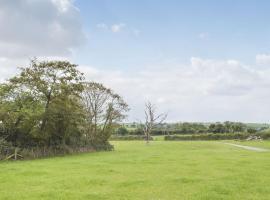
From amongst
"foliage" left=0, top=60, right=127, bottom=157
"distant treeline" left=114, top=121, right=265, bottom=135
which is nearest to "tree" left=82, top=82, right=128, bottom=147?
"foliage" left=0, top=60, right=127, bottom=157

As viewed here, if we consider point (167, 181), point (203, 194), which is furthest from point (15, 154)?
point (203, 194)

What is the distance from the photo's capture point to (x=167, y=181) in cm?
1858

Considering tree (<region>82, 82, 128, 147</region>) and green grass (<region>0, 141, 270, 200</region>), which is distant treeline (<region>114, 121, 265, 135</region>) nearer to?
tree (<region>82, 82, 128, 147</region>)

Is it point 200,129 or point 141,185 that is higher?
point 200,129

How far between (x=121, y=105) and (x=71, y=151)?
1736 centimetres

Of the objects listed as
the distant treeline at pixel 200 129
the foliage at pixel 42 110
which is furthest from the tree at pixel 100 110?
the distant treeline at pixel 200 129

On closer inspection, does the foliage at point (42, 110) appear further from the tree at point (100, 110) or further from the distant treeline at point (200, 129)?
the distant treeline at point (200, 129)

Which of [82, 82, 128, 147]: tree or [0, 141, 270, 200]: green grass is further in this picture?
[82, 82, 128, 147]: tree

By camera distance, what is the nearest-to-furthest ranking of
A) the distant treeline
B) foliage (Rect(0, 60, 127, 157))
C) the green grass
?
the green grass → foliage (Rect(0, 60, 127, 157)) → the distant treeline

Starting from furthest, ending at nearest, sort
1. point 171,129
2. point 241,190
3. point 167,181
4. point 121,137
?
1. point 171,129
2. point 121,137
3. point 167,181
4. point 241,190

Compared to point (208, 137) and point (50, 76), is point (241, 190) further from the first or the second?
point (208, 137)

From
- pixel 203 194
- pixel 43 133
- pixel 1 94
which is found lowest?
pixel 203 194

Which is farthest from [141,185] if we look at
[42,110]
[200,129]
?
[200,129]

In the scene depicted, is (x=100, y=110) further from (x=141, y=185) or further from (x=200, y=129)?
(x=200, y=129)
